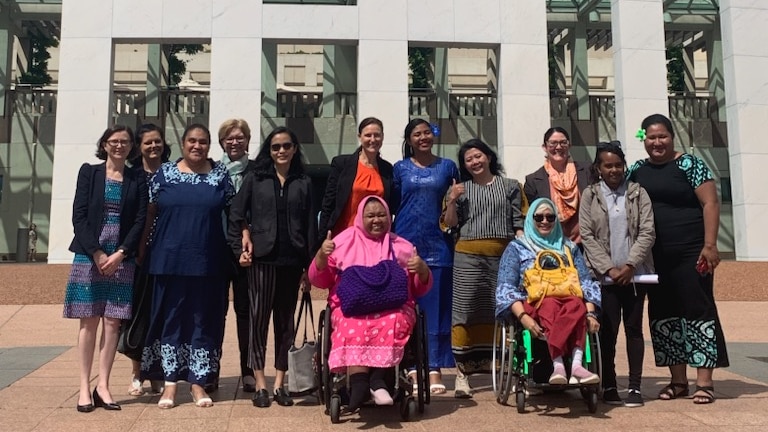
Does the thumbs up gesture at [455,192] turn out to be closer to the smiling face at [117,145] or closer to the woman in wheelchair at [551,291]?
the woman in wheelchair at [551,291]

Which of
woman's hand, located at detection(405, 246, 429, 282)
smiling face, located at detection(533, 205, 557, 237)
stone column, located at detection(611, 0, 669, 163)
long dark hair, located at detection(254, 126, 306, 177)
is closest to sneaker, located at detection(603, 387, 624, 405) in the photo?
smiling face, located at detection(533, 205, 557, 237)

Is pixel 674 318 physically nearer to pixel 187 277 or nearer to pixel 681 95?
pixel 187 277

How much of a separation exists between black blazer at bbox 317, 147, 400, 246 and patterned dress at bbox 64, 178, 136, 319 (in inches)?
56.1

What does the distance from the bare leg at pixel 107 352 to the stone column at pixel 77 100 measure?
391 inches

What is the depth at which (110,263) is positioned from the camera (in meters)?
4.37

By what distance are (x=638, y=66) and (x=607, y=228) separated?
10732mm

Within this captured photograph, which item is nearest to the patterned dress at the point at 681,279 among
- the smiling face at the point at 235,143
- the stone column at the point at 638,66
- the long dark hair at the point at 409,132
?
the long dark hair at the point at 409,132

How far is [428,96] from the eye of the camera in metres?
18.0

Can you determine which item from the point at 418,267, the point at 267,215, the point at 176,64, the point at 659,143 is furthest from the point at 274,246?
the point at 176,64

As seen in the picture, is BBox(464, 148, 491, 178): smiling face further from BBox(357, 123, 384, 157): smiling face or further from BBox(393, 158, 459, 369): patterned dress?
BBox(357, 123, 384, 157): smiling face

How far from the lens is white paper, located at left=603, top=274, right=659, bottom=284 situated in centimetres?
461

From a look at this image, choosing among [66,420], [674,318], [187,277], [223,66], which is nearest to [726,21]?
[223,66]

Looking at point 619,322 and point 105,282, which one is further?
point 619,322

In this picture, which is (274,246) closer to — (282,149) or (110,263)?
(282,149)
